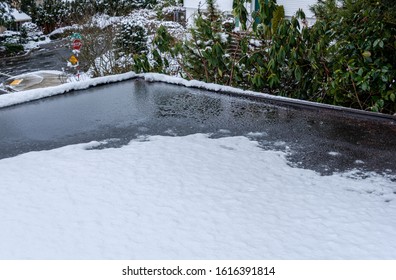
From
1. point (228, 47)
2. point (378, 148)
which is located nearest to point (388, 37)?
point (378, 148)

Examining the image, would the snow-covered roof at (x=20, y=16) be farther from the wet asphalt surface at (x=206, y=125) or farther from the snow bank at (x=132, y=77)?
the wet asphalt surface at (x=206, y=125)

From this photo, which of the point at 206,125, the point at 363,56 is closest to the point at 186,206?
the point at 206,125

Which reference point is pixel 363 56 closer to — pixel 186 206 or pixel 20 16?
pixel 186 206

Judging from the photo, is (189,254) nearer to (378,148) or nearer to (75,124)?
(378,148)

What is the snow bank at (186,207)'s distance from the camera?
7.68 feet

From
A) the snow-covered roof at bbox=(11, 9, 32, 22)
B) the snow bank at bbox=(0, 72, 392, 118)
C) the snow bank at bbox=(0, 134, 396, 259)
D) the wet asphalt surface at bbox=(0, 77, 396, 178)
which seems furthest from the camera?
the snow-covered roof at bbox=(11, 9, 32, 22)

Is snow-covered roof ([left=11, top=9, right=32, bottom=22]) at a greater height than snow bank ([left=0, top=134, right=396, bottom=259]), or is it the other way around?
snow-covered roof ([left=11, top=9, right=32, bottom=22])

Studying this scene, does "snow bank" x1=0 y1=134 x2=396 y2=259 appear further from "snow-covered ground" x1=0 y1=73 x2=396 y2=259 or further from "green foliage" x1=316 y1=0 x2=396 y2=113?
"green foliage" x1=316 y1=0 x2=396 y2=113

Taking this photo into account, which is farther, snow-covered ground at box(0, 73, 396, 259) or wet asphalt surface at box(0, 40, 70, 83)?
wet asphalt surface at box(0, 40, 70, 83)

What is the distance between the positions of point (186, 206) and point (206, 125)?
1.62 meters

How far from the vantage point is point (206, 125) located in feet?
14.1

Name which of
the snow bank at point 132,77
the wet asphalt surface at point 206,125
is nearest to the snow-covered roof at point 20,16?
the snow bank at point 132,77

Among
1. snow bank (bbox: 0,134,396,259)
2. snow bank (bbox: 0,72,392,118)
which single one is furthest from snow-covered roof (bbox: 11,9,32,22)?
snow bank (bbox: 0,134,396,259)

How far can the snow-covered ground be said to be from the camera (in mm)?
2344
